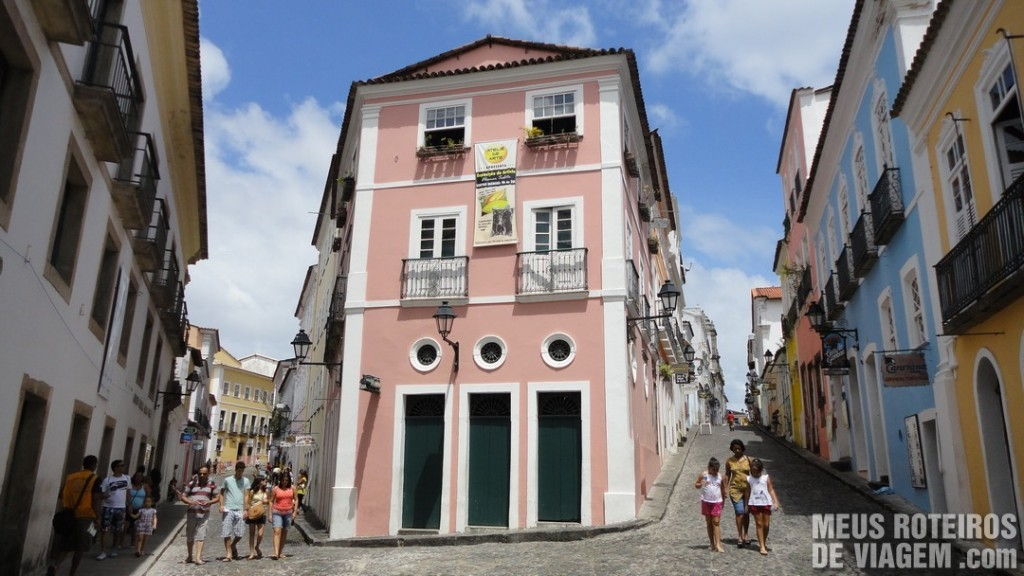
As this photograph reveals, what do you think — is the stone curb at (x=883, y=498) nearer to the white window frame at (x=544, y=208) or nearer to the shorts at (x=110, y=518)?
the white window frame at (x=544, y=208)

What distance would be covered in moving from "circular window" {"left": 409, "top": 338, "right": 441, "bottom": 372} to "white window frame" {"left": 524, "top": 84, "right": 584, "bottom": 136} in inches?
208

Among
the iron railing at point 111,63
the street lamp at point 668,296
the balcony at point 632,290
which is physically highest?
the iron railing at point 111,63

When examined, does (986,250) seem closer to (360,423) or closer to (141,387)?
(360,423)

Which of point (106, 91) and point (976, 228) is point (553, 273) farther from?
point (106, 91)

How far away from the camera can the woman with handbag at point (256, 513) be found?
12.5 m

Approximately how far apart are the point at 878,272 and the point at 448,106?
32.2 feet

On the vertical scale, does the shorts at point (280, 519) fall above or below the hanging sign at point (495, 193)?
below

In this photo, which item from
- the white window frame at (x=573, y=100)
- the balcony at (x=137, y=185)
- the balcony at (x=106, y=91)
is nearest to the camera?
the balcony at (x=106, y=91)

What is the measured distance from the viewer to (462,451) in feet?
49.1

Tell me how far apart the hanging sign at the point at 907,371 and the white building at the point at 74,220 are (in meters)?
11.6

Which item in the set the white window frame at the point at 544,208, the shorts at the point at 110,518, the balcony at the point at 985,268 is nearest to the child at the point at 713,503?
the balcony at the point at 985,268

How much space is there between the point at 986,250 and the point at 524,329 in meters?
8.62

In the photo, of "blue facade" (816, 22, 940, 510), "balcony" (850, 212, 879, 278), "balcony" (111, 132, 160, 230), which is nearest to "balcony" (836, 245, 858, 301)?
"blue facade" (816, 22, 940, 510)

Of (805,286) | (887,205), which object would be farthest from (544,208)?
(805,286)
